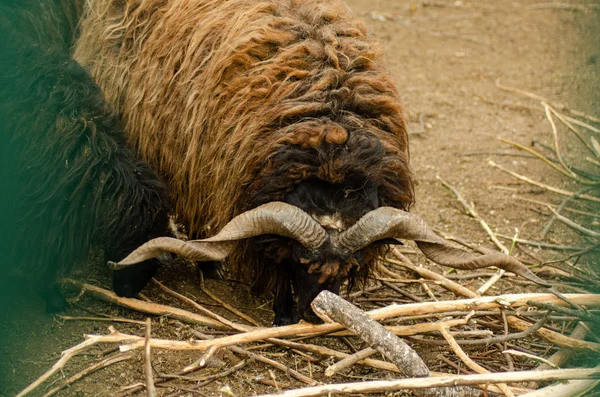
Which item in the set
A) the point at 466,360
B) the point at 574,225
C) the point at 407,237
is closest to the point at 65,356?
the point at 407,237

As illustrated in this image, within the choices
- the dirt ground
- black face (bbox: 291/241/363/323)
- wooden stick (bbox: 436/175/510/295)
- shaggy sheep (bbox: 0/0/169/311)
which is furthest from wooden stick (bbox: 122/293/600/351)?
shaggy sheep (bbox: 0/0/169/311)

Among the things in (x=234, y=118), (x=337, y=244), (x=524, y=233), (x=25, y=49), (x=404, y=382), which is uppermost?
(x=25, y=49)

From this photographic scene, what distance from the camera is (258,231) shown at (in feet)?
13.5

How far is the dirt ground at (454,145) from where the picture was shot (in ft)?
14.0

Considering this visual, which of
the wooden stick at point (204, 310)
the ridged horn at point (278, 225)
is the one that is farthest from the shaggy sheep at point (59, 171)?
the ridged horn at point (278, 225)

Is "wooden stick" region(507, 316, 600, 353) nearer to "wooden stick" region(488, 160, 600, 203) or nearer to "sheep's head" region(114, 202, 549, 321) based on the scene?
"sheep's head" region(114, 202, 549, 321)

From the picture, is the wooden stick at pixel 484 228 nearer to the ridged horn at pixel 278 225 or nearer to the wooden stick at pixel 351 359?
the wooden stick at pixel 351 359

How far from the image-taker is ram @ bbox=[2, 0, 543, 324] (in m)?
4.14

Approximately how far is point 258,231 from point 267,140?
53cm

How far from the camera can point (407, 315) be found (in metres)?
4.72

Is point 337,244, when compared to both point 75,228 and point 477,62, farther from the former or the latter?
point 477,62

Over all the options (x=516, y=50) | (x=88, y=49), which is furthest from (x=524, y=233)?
(x=516, y=50)

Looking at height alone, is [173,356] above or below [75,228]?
below

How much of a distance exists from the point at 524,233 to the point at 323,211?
9.51ft
